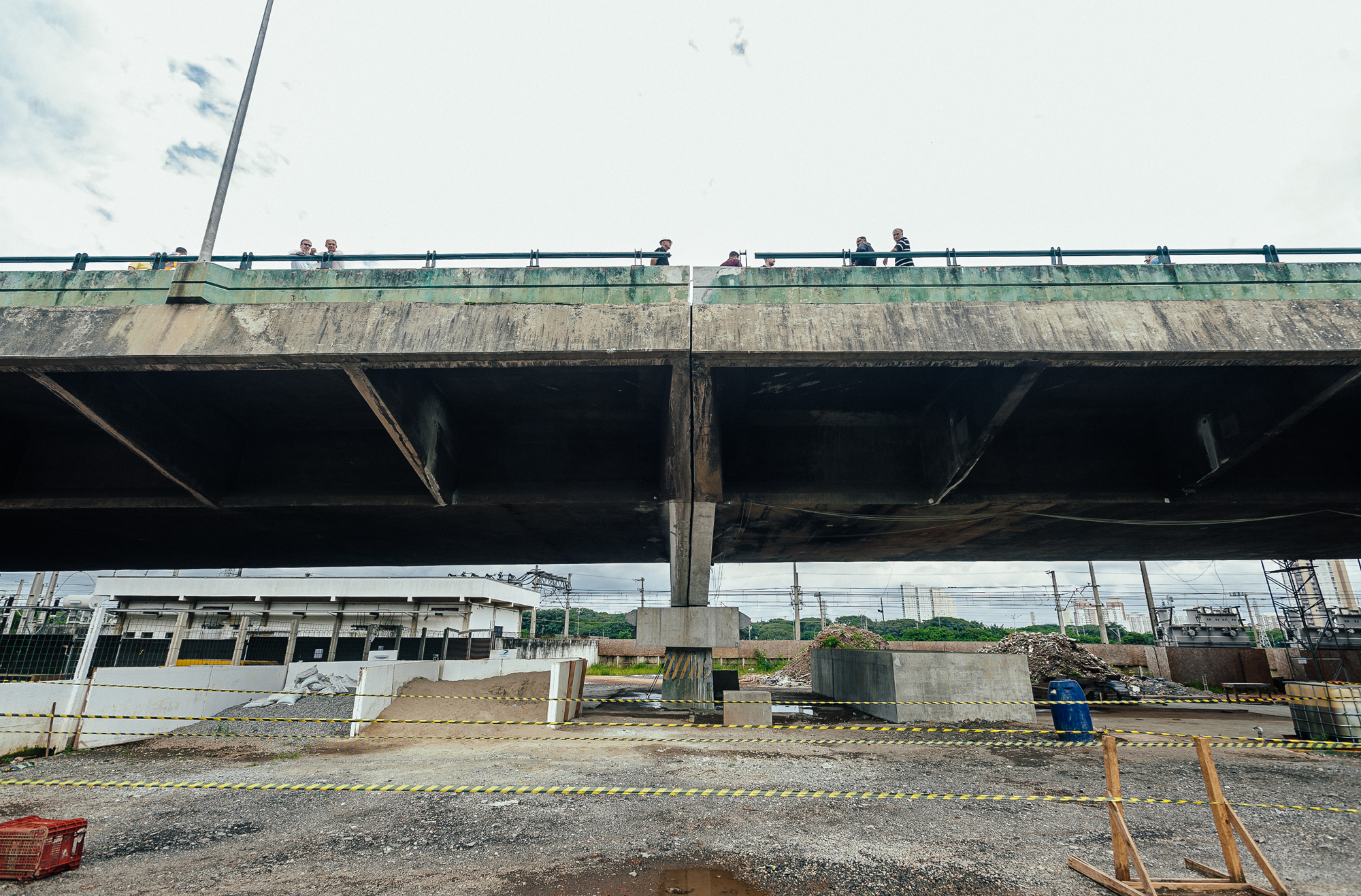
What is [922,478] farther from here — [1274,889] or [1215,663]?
[1215,663]

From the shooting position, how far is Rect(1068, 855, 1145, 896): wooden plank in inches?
170

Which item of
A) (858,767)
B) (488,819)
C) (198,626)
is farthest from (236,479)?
(198,626)

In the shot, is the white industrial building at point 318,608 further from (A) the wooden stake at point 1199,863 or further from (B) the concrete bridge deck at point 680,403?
(A) the wooden stake at point 1199,863

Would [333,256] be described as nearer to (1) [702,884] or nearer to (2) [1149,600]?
(1) [702,884]

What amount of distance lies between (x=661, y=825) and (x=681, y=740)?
17.1 feet

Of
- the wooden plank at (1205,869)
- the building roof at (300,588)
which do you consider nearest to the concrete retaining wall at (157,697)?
the wooden plank at (1205,869)

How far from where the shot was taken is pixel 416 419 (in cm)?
939

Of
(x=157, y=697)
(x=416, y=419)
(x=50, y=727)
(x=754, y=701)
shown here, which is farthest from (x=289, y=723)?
(x=754, y=701)

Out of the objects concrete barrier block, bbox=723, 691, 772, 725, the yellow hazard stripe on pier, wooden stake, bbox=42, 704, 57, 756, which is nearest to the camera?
wooden stake, bbox=42, 704, 57, 756

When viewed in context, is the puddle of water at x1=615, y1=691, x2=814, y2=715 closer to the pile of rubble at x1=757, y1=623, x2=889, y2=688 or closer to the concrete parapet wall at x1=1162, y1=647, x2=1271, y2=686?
the pile of rubble at x1=757, y1=623, x2=889, y2=688

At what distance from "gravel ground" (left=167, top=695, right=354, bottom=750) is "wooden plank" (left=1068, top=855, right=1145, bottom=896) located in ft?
37.8

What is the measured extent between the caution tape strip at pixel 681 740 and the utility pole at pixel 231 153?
797 cm

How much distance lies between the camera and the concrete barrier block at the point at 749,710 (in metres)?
12.5

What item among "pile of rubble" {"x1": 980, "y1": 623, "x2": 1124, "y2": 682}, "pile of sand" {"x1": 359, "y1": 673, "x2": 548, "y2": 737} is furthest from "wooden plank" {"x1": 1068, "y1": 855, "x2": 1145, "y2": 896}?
"pile of rubble" {"x1": 980, "y1": 623, "x2": 1124, "y2": 682}
